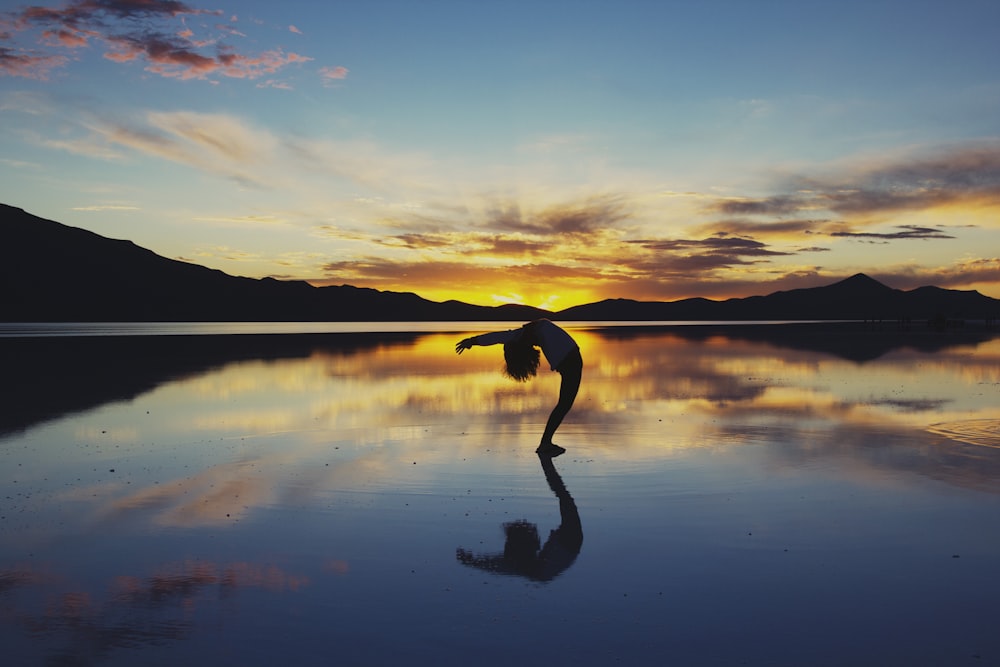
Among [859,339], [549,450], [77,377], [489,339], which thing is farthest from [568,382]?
[859,339]

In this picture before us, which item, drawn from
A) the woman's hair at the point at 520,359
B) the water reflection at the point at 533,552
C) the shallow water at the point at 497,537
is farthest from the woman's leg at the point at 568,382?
the water reflection at the point at 533,552

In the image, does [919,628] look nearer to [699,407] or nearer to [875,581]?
[875,581]

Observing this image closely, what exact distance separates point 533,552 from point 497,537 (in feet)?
1.95

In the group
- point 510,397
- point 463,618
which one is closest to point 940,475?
point 463,618

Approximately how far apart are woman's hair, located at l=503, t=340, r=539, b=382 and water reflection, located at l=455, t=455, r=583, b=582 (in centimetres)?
446

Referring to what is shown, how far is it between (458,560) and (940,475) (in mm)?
7730

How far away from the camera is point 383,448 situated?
13.0 m

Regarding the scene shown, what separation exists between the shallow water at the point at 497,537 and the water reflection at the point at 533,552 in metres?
0.03

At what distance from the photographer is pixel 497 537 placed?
7.80m

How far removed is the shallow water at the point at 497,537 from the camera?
534 centimetres

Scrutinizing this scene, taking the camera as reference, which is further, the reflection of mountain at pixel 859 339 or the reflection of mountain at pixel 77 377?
the reflection of mountain at pixel 859 339

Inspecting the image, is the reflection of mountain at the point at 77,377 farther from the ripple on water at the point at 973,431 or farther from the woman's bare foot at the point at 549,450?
the ripple on water at the point at 973,431

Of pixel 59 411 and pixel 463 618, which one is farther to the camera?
pixel 59 411

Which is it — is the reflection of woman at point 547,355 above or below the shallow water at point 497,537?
above
